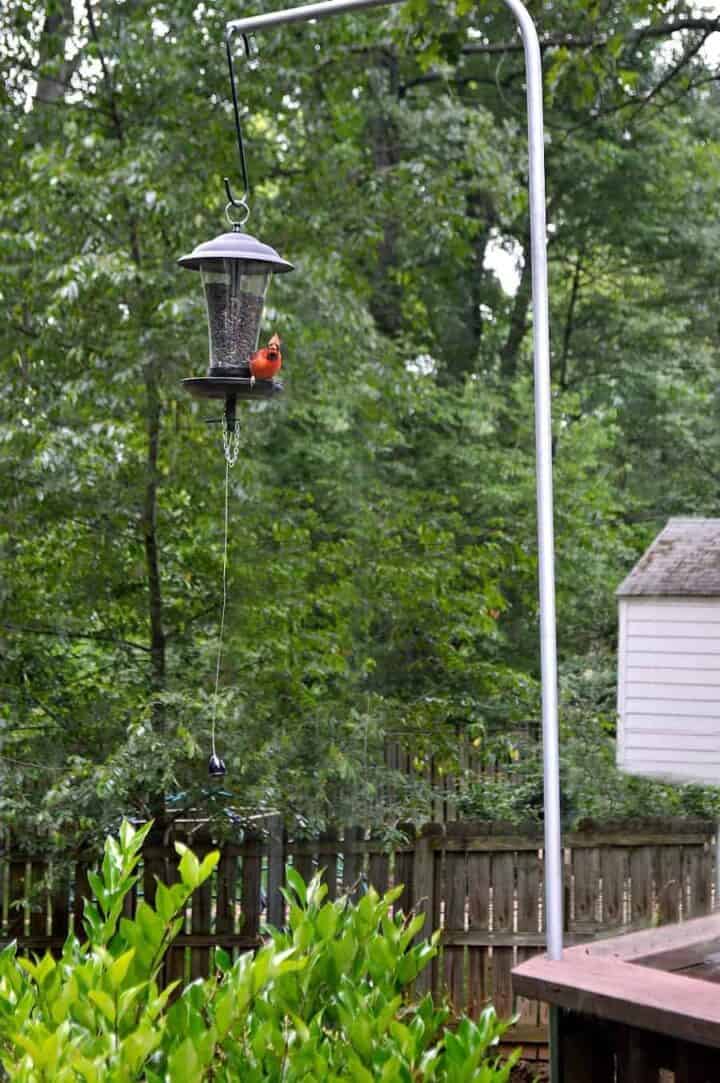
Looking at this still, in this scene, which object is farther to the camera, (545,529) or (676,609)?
(676,609)

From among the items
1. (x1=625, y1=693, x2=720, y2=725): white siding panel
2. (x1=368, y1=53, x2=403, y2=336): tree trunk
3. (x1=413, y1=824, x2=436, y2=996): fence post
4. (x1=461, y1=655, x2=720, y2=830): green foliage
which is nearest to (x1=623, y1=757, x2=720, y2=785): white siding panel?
(x1=625, y1=693, x2=720, y2=725): white siding panel

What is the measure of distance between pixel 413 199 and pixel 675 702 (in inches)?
175

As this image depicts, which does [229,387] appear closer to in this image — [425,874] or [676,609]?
[425,874]

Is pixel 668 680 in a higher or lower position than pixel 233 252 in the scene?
lower

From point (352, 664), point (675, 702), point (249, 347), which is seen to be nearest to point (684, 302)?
point (675, 702)

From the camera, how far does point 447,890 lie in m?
5.79

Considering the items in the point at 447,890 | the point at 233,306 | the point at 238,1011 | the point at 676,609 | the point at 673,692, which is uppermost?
the point at 233,306

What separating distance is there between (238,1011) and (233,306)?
7.11ft

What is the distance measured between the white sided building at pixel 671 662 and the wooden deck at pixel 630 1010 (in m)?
6.81

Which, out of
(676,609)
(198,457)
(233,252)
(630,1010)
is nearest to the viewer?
(630,1010)

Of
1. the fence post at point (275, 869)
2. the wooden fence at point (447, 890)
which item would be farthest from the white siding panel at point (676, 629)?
the fence post at point (275, 869)

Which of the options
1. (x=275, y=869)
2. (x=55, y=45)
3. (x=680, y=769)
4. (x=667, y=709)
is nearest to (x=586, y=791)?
(x=275, y=869)

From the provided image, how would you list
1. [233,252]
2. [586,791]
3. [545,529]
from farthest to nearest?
[586,791] → [233,252] → [545,529]

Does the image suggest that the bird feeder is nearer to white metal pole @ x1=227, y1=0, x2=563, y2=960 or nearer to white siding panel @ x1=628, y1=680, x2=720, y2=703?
white metal pole @ x1=227, y1=0, x2=563, y2=960
